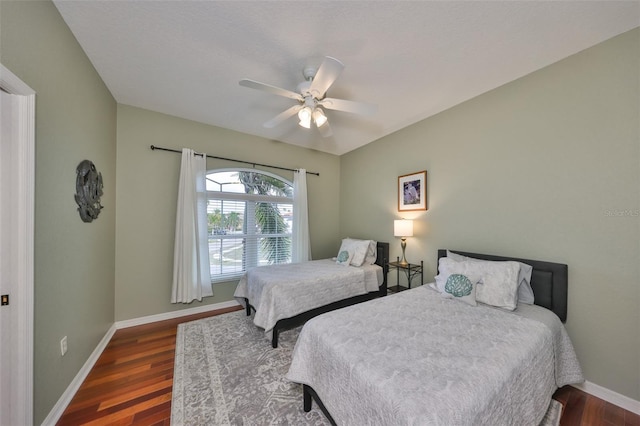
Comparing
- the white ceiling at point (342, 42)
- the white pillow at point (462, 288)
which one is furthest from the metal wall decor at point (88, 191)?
the white pillow at point (462, 288)

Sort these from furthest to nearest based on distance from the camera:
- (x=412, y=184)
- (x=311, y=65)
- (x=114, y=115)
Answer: (x=412, y=184)
(x=114, y=115)
(x=311, y=65)

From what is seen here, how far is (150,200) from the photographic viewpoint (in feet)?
9.70

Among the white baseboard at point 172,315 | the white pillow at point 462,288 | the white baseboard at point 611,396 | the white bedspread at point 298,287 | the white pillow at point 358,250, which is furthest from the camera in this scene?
the white pillow at point 358,250

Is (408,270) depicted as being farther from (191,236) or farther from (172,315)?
(172,315)

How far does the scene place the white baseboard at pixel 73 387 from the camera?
147 cm

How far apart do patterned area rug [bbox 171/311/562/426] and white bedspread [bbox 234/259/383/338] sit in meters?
0.29

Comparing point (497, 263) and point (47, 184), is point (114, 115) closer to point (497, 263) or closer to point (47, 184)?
point (47, 184)

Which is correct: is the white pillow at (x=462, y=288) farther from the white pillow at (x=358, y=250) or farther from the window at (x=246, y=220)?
the window at (x=246, y=220)

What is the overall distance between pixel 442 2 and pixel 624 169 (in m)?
1.79

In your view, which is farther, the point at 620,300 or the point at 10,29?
the point at 620,300

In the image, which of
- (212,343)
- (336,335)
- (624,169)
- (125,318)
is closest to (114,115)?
(125,318)

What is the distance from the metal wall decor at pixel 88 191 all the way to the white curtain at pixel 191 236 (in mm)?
892

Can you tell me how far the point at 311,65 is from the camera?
6.39 ft

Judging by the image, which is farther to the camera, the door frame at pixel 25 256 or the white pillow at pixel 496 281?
the white pillow at pixel 496 281
